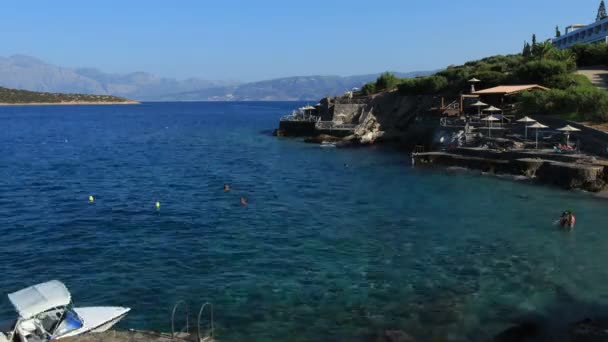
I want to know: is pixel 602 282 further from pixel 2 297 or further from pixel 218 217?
pixel 2 297

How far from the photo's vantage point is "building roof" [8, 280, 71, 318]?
14.2m

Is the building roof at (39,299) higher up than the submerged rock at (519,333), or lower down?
higher up

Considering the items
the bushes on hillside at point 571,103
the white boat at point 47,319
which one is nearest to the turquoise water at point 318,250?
the white boat at point 47,319

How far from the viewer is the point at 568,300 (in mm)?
18500

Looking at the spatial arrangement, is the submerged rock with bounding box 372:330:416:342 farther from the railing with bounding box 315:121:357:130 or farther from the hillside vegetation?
the railing with bounding box 315:121:357:130

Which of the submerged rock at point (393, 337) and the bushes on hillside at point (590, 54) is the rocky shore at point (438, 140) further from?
the submerged rock at point (393, 337)

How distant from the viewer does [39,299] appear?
47.9 feet

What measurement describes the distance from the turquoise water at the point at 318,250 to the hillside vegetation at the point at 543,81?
1385cm

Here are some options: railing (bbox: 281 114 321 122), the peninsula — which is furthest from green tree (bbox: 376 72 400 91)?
railing (bbox: 281 114 321 122)

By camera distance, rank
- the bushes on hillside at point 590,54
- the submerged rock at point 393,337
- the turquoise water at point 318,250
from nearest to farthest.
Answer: the submerged rock at point 393,337 → the turquoise water at point 318,250 → the bushes on hillside at point 590,54

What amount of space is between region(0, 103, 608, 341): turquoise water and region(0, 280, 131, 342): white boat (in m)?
2.35

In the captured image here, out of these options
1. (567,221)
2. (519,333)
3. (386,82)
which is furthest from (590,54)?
(519,333)

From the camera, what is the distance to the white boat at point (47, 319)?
555 inches

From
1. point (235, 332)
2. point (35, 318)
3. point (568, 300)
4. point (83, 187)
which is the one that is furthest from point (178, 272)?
point (83, 187)
